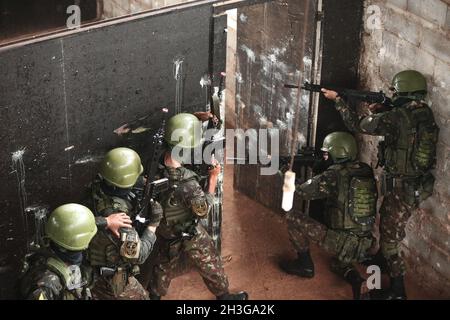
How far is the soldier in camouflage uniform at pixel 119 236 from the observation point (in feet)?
20.2

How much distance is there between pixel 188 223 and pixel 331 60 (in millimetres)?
1918

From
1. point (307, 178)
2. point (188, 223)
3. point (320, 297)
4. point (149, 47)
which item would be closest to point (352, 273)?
point (320, 297)

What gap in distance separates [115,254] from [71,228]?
652 millimetres

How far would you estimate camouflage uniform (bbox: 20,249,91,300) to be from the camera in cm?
543

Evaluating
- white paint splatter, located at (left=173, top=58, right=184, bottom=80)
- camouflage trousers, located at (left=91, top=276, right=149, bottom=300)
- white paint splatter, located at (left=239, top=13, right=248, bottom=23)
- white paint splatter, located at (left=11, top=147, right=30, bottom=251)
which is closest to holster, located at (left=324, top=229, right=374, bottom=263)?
camouflage trousers, located at (left=91, top=276, right=149, bottom=300)

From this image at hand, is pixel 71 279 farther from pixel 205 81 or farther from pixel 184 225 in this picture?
pixel 205 81

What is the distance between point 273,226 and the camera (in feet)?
27.7

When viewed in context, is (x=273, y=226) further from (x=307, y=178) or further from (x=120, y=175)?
(x=120, y=175)

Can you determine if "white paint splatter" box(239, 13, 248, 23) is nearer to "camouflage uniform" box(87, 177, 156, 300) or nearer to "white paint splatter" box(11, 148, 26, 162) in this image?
"camouflage uniform" box(87, 177, 156, 300)

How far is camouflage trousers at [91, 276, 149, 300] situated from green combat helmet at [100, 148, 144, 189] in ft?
2.42

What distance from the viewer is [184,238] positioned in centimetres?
690

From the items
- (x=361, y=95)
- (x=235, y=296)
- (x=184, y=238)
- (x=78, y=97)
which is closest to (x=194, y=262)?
(x=184, y=238)

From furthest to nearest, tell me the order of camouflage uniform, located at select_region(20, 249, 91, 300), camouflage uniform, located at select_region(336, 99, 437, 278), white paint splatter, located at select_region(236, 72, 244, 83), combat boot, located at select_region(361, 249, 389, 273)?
white paint splatter, located at select_region(236, 72, 244, 83) → combat boot, located at select_region(361, 249, 389, 273) → camouflage uniform, located at select_region(336, 99, 437, 278) → camouflage uniform, located at select_region(20, 249, 91, 300)

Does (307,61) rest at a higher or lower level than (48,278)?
higher
